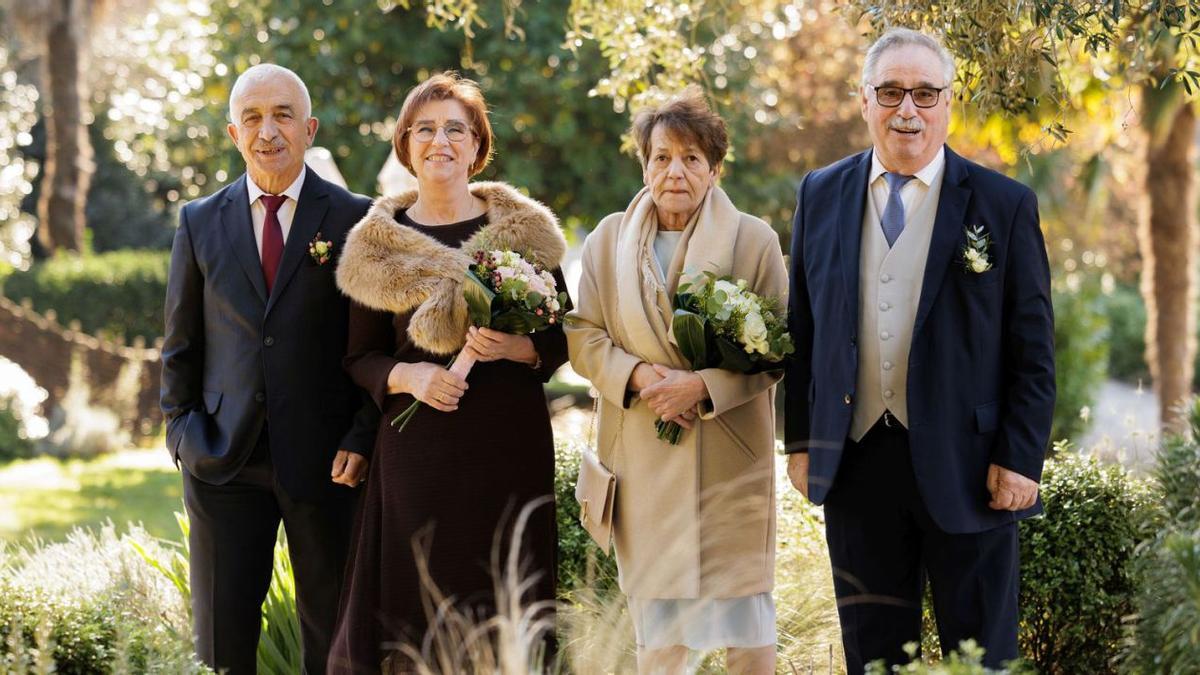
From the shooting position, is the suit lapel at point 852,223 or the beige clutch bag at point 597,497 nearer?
the suit lapel at point 852,223

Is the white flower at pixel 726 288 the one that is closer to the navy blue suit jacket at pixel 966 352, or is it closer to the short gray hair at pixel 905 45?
the navy blue suit jacket at pixel 966 352

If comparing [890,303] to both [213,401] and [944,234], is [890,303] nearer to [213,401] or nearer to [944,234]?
[944,234]

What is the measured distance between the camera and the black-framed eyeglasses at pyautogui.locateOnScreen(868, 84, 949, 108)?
4113 millimetres

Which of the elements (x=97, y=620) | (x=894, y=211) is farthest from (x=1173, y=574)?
(x=97, y=620)

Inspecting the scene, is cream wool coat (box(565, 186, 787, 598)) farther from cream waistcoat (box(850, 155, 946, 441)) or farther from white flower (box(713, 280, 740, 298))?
cream waistcoat (box(850, 155, 946, 441))

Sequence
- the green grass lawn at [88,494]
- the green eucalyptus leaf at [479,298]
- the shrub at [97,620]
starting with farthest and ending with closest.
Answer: the green grass lawn at [88,494] → the green eucalyptus leaf at [479,298] → the shrub at [97,620]

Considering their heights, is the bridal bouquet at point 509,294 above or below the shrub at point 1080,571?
above

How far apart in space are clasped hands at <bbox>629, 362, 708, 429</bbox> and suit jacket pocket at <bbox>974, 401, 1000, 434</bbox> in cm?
85

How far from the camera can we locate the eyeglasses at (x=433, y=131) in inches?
181

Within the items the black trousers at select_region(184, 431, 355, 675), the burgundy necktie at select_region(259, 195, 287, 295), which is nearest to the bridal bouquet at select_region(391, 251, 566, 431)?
the burgundy necktie at select_region(259, 195, 287, 295)

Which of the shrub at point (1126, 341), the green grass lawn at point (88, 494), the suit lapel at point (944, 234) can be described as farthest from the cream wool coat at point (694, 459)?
the shrub at point (1126, 341)

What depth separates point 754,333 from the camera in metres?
4.22

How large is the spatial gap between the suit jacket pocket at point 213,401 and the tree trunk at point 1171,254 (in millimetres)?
11890

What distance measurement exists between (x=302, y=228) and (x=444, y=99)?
0.73 meters
